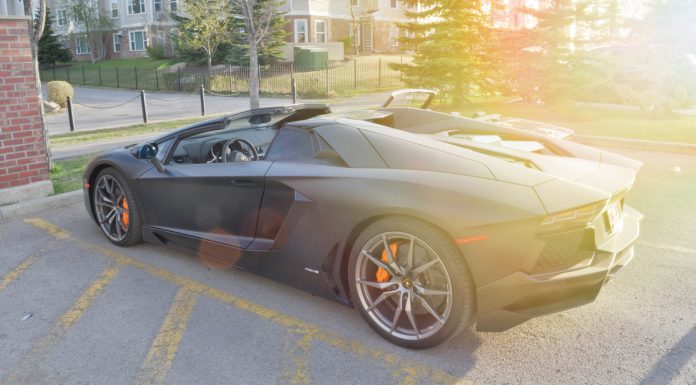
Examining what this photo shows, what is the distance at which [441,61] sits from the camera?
1689cm

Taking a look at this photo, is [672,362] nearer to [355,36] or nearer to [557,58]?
[557,58]

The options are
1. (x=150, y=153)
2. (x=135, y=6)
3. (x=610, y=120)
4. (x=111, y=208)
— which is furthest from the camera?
(x=135, y=6)

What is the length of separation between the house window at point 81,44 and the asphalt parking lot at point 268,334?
48.5 metres

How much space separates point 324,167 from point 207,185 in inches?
45.3

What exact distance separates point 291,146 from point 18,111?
439cm

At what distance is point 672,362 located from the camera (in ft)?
10.1

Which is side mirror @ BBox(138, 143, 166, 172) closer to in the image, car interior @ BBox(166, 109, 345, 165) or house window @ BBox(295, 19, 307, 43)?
car interior @ BBox(166, 109, 345, 165)

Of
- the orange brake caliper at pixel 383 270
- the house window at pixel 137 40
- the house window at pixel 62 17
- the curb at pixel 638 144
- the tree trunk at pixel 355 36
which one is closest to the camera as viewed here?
the orange brake caliper at pixel 383 270

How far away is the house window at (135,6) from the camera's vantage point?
4475 centimetres

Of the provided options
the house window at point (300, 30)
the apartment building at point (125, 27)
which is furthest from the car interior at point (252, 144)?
the apartment building at point (125, 27)

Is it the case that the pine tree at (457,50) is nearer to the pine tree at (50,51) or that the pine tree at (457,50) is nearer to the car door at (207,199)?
the car door at (207,199)

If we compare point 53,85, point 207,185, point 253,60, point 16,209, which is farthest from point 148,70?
point 207,185

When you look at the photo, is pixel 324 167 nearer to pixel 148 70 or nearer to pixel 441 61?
pixel 441 61

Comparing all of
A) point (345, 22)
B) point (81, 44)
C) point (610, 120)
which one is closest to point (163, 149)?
point (610, 120)
